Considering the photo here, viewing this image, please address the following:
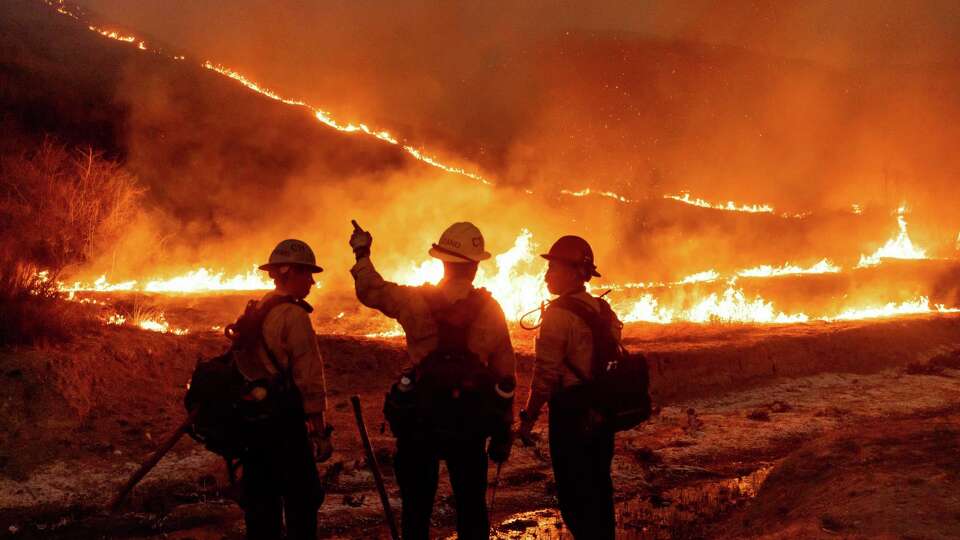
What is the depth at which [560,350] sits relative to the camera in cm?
416

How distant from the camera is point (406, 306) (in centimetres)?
409

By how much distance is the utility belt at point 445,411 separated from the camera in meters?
3.95

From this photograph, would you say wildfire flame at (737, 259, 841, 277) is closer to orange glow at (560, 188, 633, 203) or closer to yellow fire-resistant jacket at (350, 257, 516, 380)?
orange glow at (560, 188, 633, 203)

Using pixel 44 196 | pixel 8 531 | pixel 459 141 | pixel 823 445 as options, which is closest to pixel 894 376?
pixel 823 445

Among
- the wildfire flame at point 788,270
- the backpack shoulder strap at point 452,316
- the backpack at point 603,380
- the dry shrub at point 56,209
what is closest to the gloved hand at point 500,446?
the backpack at point 603,380

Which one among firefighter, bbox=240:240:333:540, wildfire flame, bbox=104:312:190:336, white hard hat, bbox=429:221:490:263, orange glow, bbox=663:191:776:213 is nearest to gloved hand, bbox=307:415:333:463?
firefighter, bbox=240:240:333:540

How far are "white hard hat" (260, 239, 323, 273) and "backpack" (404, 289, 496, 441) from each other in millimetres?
866

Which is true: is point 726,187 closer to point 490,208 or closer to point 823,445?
point 490,208

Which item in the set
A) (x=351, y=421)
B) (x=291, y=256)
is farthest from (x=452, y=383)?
(x=351, y=421)

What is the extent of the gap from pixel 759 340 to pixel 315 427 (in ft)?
39.7

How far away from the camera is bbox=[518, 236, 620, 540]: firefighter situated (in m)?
4.16

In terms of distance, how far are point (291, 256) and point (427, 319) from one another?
0.97 meters


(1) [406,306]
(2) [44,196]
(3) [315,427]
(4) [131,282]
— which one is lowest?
(3) [315,427]

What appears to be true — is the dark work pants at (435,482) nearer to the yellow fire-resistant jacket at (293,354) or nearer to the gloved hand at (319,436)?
the gloved hand at (319,436)
